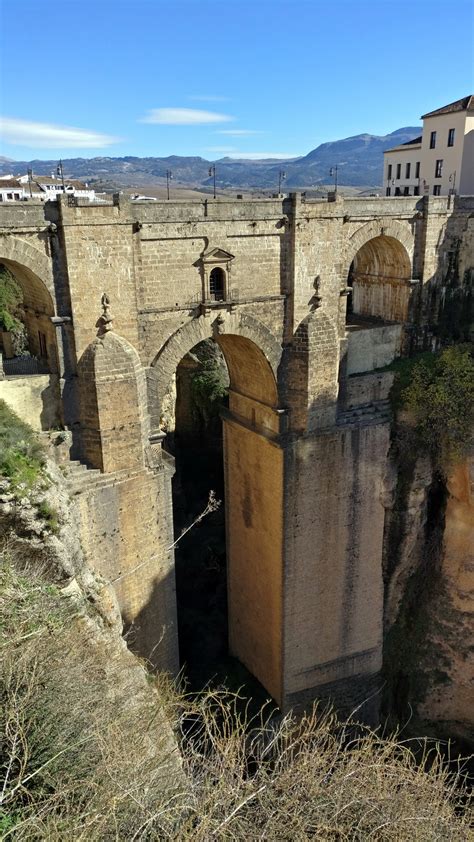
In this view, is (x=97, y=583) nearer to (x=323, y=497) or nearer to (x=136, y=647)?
(x=136, y=647)

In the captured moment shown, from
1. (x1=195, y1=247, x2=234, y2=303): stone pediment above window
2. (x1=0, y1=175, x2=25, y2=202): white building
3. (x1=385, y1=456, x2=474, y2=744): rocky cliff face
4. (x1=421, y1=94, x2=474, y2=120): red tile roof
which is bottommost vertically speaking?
(x1=385, y1=456, x2=474, y2=744): rocky cliff face

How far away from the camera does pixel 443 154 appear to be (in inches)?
1329

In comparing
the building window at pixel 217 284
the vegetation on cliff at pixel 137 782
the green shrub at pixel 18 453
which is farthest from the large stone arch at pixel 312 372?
the vegetation on cliff at pixel 137 782

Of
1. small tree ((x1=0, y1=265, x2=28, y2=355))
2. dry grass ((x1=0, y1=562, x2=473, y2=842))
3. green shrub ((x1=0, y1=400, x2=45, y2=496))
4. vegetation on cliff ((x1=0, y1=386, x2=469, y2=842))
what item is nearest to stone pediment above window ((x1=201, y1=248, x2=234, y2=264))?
green shrub ((x1=0, y1=400, x2=45, y2=496))

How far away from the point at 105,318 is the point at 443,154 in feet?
89.9

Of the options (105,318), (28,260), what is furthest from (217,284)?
(28,260)

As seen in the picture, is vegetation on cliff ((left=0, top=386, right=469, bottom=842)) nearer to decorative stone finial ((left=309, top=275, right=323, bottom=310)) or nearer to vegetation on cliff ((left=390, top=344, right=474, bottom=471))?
decorative stone finial ((left=309, top=275, right=323, bottom=310))

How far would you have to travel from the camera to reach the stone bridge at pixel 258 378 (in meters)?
13.2

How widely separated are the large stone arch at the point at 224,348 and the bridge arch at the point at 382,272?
334 cm

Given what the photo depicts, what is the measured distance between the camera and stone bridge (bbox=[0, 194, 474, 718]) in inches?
519

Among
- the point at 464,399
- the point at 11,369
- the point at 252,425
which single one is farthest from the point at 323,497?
the point at 11,369

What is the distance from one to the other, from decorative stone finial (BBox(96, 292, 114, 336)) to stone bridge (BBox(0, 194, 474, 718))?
6cm

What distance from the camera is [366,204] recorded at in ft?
54.7

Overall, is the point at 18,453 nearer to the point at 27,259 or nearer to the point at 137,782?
the point at 27,259
